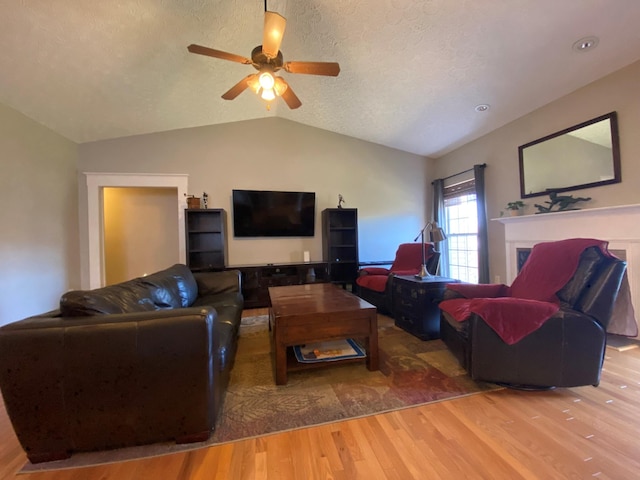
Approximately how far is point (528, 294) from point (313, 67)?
8.01ft

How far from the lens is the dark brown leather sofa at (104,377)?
1143 millimetres

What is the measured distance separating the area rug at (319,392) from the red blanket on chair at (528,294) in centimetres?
45

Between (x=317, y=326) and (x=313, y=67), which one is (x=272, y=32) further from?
(x=317, y=326)

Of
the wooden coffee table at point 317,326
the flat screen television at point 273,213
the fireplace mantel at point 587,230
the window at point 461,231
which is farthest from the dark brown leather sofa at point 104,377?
the window at point 461,231

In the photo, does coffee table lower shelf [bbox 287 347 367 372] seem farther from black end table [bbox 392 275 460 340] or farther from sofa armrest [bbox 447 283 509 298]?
sofa armrest [bbox 447 283 509 298]

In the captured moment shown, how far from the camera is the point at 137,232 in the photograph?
468cm

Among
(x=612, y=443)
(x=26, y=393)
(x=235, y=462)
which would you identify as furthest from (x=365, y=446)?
(x=26, y=393)

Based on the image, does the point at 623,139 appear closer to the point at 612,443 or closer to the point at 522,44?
the point at 522,44

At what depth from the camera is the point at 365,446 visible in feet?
4.19

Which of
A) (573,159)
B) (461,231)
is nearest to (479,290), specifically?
(573,159)

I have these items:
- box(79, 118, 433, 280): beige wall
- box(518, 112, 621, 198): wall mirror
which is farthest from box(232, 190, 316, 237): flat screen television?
box(518, 112, 621, 198): wall mirror

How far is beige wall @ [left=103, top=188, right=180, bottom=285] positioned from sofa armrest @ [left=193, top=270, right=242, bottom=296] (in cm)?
220

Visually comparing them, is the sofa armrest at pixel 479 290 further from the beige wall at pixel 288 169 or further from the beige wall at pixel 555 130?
the beige wall at pixel 288 169

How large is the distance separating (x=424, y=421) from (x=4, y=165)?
4.47 m
